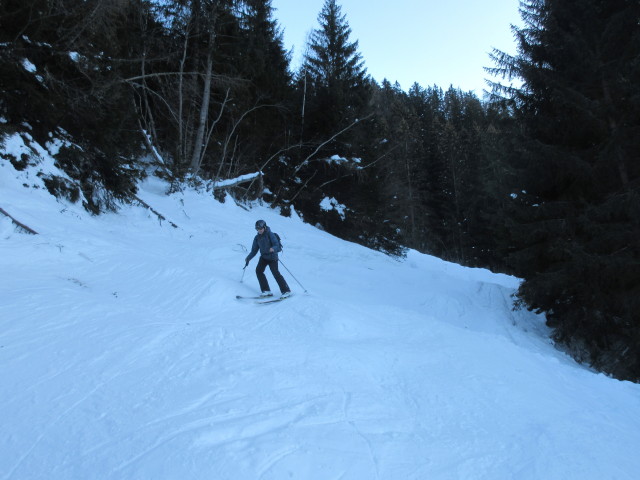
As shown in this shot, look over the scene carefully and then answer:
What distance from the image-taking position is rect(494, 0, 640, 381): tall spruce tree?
29.0 ft

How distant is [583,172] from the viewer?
963 cm

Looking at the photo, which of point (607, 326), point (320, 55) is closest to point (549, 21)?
point (607, 326)

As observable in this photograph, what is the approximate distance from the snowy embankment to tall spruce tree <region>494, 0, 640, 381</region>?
4.19 metres

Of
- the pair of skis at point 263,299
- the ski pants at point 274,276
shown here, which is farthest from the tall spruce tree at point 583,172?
the pair of skis at point 263,299

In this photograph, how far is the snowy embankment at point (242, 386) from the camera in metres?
2.95

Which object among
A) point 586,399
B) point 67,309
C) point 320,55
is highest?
point 320,55

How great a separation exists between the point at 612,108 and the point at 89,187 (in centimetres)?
1339

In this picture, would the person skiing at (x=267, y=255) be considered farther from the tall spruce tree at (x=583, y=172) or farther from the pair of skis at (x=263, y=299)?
the tall spruce tree at (x=583, y=172)

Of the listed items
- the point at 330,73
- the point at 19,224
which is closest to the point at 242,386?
the point at 19,224

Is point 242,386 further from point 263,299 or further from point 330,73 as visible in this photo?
point 330,73

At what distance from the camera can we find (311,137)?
23.6 metres

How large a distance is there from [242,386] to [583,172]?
991 centimetres

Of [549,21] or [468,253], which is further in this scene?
[468,253]

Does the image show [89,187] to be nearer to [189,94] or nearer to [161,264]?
[161,264]
